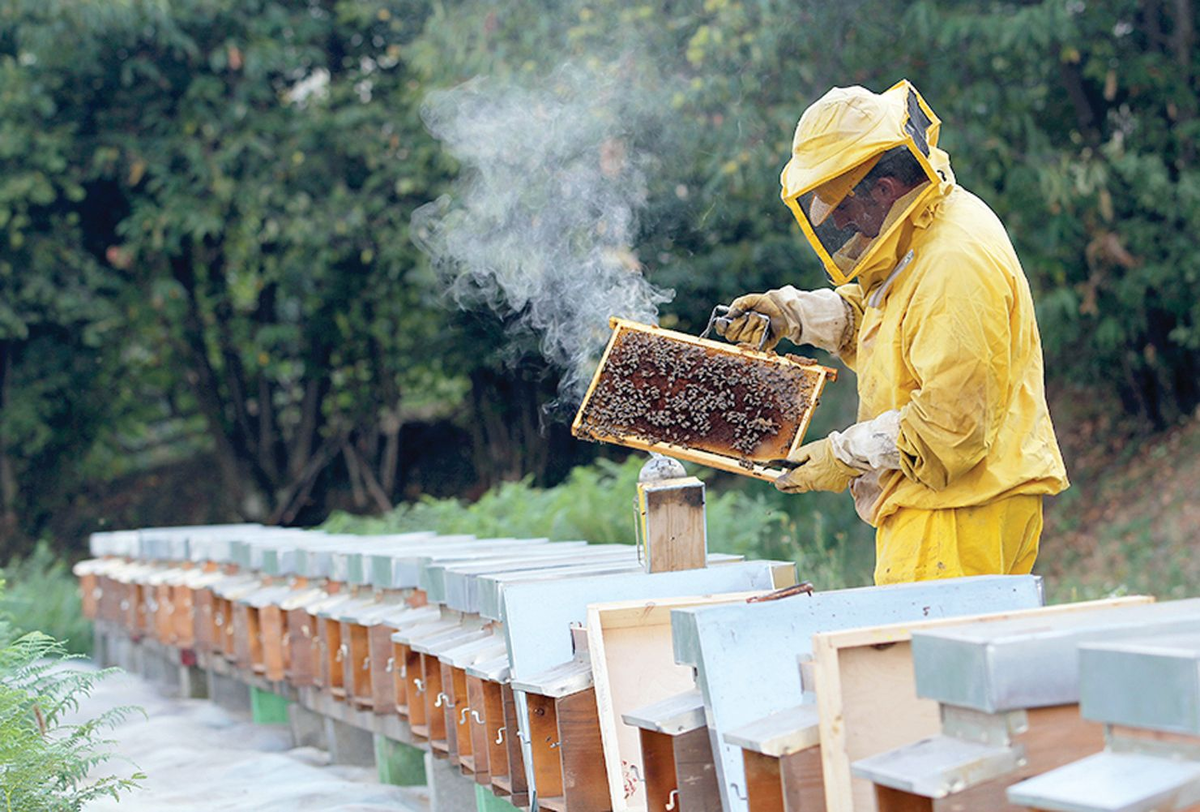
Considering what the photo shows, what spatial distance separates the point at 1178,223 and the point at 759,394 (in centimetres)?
778

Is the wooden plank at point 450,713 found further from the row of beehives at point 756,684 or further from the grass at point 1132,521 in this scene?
the grass at point 1132,521

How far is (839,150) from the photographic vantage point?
3277mm

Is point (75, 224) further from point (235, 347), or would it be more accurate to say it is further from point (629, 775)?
point (629, 775)

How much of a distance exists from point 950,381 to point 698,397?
98cm

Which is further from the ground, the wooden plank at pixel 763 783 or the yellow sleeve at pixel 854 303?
the yellow sleeve at pixel 854 303

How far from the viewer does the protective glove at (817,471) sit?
11.8 ft

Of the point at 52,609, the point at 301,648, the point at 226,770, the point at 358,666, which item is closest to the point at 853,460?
the point at 358,666

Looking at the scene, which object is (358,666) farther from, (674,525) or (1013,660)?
(1013,660)

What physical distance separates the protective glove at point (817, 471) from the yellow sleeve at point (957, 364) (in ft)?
1.17

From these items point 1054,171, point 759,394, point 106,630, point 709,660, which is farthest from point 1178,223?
point 709,660

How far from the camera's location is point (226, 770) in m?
6.01

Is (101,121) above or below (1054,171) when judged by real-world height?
above

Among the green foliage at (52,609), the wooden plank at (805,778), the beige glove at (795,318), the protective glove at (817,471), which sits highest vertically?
the beige glove at (795,318)

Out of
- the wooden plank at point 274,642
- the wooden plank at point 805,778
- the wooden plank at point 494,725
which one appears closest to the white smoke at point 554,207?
the wooden plank at point 494,725
